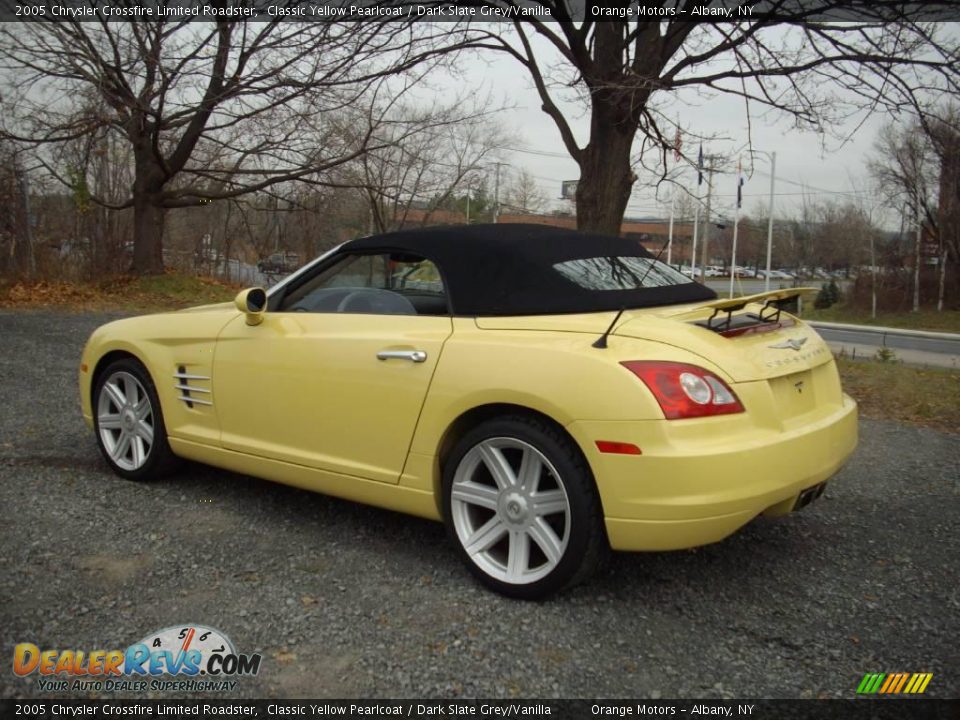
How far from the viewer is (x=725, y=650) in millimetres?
2697

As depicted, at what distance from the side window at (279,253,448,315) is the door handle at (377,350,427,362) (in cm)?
24

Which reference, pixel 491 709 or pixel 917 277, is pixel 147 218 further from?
pixel 917 277

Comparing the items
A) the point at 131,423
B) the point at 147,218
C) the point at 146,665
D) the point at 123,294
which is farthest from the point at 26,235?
the point at 146,665

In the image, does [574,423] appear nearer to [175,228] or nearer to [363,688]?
[363,688]

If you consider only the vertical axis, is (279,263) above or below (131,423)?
above

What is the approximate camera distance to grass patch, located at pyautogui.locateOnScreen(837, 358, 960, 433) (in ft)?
22.6

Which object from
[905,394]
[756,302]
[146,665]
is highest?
[756,302]

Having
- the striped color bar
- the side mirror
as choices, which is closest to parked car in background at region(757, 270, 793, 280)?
the side mirror

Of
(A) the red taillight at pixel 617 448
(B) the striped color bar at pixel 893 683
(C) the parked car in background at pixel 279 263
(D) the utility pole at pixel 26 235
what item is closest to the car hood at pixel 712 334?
(A) the red taillight at pixel 617 448

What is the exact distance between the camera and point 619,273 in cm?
367

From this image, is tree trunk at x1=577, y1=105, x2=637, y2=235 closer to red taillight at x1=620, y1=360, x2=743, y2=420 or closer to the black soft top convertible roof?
the black soft top convertible roof

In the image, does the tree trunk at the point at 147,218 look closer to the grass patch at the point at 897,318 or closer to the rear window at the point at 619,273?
the rear window at the point at 619,273

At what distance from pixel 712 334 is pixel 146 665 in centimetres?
232

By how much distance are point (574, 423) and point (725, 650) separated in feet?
3.05
